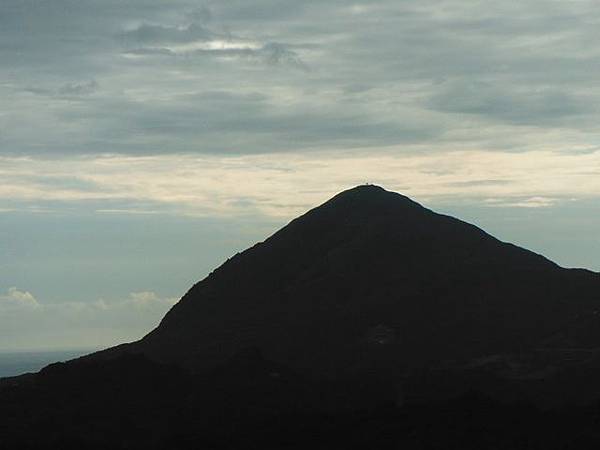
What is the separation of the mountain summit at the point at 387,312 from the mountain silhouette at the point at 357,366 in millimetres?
310

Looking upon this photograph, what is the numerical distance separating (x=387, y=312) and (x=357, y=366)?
2031 cm

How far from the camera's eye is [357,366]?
161375mm

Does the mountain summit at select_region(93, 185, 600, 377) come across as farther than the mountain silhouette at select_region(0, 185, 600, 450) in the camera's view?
Yes

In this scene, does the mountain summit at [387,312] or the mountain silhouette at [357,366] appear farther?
the mountain summit at [387,312]

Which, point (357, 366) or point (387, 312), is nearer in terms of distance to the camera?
point (357, 366)

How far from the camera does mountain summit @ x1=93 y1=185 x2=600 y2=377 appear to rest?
167500 mm

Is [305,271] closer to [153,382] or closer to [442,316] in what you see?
[442,316]

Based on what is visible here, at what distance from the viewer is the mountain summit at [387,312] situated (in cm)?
16750

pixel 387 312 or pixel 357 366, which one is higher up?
pixel 387 312

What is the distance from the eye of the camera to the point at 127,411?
428ft

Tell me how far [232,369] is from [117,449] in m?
43.2

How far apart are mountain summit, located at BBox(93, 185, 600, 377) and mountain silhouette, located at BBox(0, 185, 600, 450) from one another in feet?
1.02

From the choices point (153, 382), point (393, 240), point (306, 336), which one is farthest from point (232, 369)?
point (393, 240)

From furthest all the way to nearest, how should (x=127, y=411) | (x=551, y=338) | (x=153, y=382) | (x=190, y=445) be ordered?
(x=551, y=338) → (x=153, y=382) → (x=127, y=411) → (x=190, y=445)
